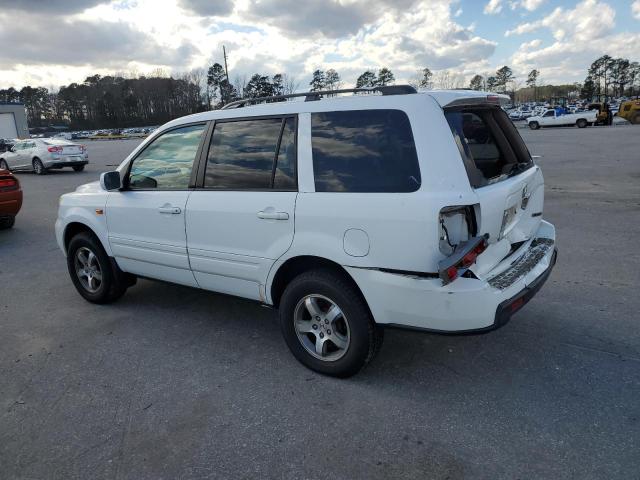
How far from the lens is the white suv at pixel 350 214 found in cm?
278

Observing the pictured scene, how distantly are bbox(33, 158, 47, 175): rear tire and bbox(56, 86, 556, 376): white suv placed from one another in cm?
1821

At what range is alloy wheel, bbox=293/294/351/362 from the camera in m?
3.25

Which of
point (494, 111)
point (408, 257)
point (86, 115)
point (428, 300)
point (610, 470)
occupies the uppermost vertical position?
point (86, 115)

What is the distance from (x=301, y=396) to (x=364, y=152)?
5.31 feet

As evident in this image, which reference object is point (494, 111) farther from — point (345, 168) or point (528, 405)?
point (528, 405)

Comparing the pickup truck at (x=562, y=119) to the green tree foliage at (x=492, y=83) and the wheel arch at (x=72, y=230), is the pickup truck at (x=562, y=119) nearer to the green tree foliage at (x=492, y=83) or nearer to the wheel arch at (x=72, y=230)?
the wheel arch at (x=72, y=230)

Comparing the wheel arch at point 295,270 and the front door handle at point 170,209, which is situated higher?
the front door handle at point 170,209

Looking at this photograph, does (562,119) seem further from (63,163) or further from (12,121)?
(12,121)

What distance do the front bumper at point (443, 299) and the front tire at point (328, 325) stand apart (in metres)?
0.13

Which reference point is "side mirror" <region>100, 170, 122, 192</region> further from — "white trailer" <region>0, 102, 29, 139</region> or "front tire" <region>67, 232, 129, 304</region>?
"white trailer" <region>0, 102, 29, 139</region>

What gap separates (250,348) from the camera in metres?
3.89

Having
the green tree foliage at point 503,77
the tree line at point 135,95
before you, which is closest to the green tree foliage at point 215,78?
the tree line at point 135,95

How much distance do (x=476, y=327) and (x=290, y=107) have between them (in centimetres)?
192

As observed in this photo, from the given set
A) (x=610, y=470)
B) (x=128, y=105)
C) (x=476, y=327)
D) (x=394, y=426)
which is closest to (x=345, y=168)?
(x=476, y=327)
